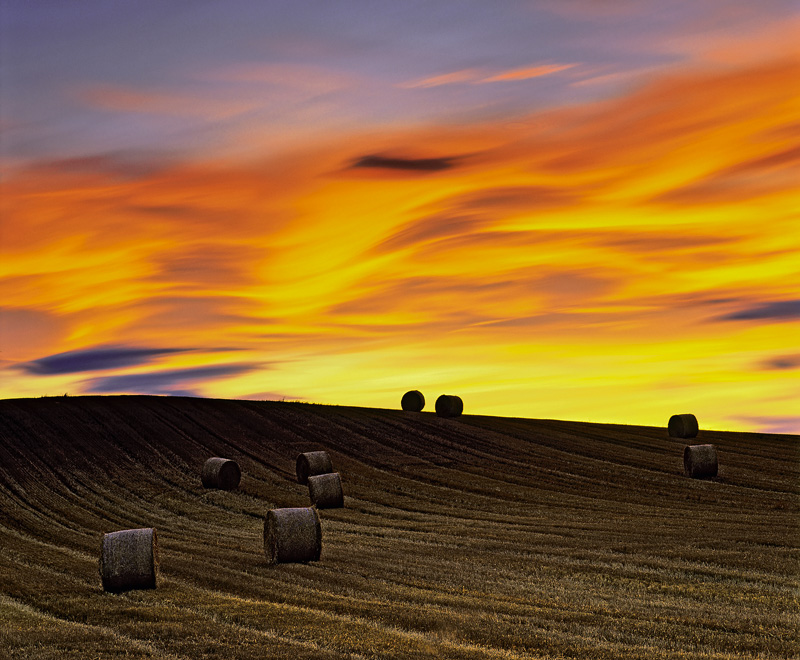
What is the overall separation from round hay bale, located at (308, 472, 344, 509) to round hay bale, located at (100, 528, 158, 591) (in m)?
13.3

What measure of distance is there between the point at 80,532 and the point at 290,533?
911 cm

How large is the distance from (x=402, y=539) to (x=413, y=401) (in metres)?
32.6

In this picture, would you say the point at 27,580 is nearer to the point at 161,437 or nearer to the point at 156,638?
the point at 156,638

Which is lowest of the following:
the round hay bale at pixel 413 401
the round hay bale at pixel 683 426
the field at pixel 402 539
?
the field at pixel 402 539

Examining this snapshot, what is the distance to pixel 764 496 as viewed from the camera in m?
32.7

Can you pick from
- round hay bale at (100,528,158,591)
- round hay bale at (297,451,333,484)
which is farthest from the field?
round hay bale at (297,451,333,484)

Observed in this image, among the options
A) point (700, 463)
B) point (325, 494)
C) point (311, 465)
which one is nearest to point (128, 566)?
point (325, 494)

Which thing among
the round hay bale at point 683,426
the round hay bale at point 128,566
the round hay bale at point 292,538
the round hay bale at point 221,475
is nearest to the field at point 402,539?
the round hay bale at point 128,566

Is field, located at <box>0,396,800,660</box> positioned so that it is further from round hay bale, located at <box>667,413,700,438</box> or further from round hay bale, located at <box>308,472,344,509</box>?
round hay bale, located at <box>667,413,700,438</box>

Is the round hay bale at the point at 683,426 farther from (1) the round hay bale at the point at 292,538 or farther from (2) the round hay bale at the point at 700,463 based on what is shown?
(1) the round hay bale at the point at 292,538

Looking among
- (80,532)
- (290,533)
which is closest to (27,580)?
(290,533)

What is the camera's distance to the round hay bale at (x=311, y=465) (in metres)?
37.4

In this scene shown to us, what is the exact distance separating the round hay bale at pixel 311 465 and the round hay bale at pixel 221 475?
8.01 feet

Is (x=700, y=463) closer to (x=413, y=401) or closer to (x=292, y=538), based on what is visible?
(x=292, y=538)
